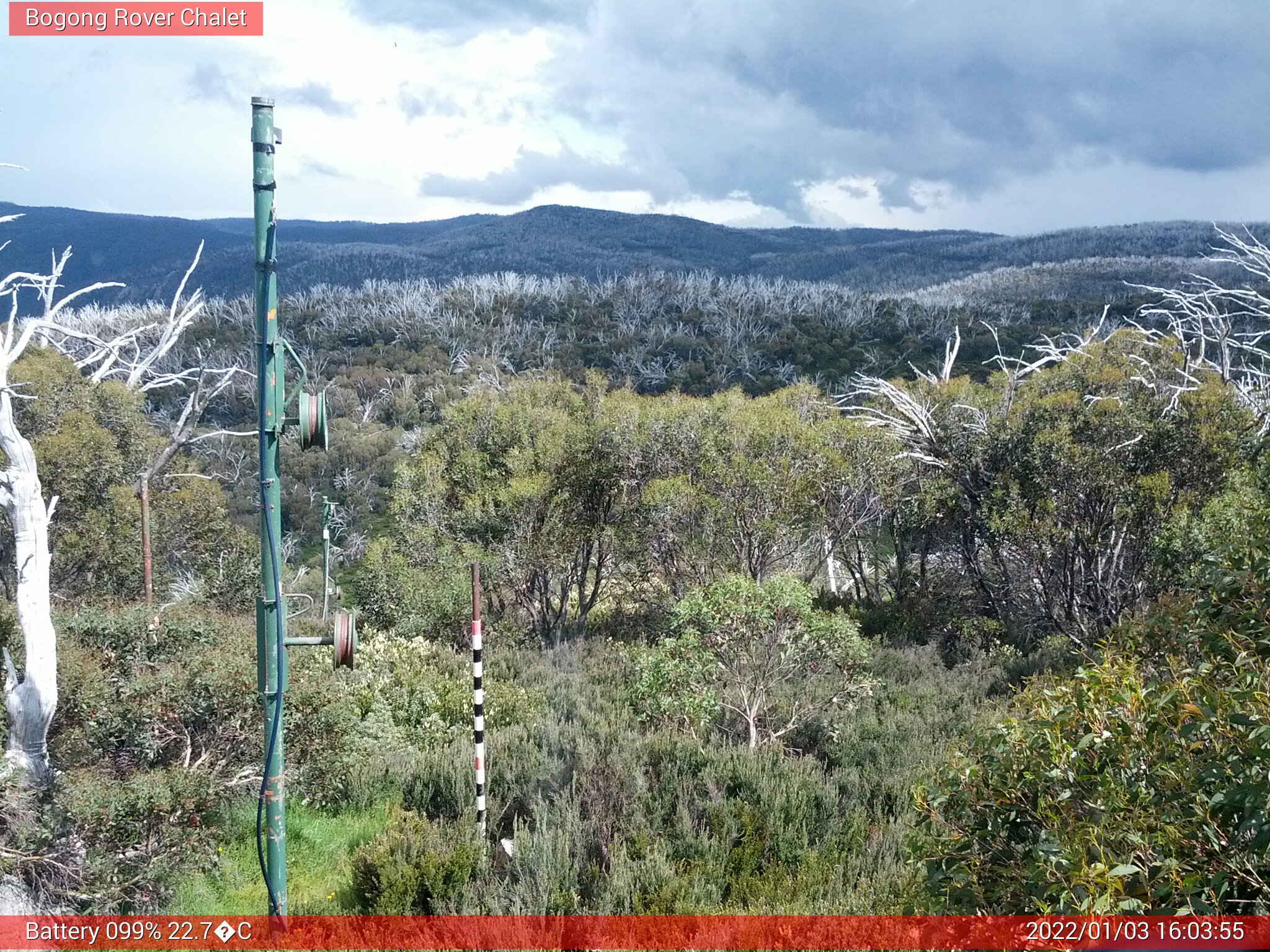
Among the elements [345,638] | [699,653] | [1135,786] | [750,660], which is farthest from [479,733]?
[1135,786]

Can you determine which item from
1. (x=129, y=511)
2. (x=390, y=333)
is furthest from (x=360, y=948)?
(x=390, y=333)

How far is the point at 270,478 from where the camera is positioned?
4719 millimetres

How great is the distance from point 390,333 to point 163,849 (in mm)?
51655

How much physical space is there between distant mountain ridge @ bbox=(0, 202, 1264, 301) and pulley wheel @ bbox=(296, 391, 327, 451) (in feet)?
262

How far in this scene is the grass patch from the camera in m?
6.57

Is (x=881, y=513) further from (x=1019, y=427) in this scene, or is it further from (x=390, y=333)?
(x=390, y=333)

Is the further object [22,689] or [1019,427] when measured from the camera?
[1019,427]

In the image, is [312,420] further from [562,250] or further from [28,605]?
[562,250]

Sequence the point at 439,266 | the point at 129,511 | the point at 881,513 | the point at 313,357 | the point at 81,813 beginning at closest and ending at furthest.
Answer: the point at 81,813
the point at 129,511
the point at 881,513
the point at 313,357
the point at 439,266

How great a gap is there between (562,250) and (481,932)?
4769 inches

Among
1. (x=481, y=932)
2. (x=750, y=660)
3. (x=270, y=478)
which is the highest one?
(x=270, y=478)

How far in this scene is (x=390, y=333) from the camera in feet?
182

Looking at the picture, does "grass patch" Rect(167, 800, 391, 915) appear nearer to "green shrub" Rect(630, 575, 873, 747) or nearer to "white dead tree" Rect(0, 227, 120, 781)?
"white dead tree" Rect(0, 227, 120, 781)

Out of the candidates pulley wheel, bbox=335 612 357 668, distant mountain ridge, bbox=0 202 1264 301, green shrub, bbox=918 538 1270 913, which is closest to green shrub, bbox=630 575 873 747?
pulley wheel, bbox=335 612 357 668
